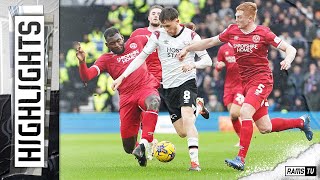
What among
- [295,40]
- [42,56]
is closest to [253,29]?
[295,40]

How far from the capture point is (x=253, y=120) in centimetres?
1064

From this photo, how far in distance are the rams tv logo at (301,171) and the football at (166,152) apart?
112cm

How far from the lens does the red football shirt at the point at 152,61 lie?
1073 centimetres

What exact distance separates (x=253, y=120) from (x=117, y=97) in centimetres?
135

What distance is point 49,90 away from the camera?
1062 cm

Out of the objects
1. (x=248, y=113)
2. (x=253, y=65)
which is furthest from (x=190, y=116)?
(x=253, y=65)

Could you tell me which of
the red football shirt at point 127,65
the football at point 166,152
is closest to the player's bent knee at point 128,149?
the football at point 166,152

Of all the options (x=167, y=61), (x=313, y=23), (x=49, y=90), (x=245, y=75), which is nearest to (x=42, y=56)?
(x=49, y=90)

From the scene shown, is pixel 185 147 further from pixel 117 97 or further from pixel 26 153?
pixel 26 153

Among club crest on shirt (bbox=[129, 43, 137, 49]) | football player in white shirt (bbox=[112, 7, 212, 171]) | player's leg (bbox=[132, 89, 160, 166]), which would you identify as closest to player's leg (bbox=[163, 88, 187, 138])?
football player in white shirt (bbox=[112, 7, 212, 171])

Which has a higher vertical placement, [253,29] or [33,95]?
[253,29]

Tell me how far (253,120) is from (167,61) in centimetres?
102

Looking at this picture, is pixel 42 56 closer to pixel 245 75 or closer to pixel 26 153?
pixel 26 153

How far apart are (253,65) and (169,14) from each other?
3.13 ft
